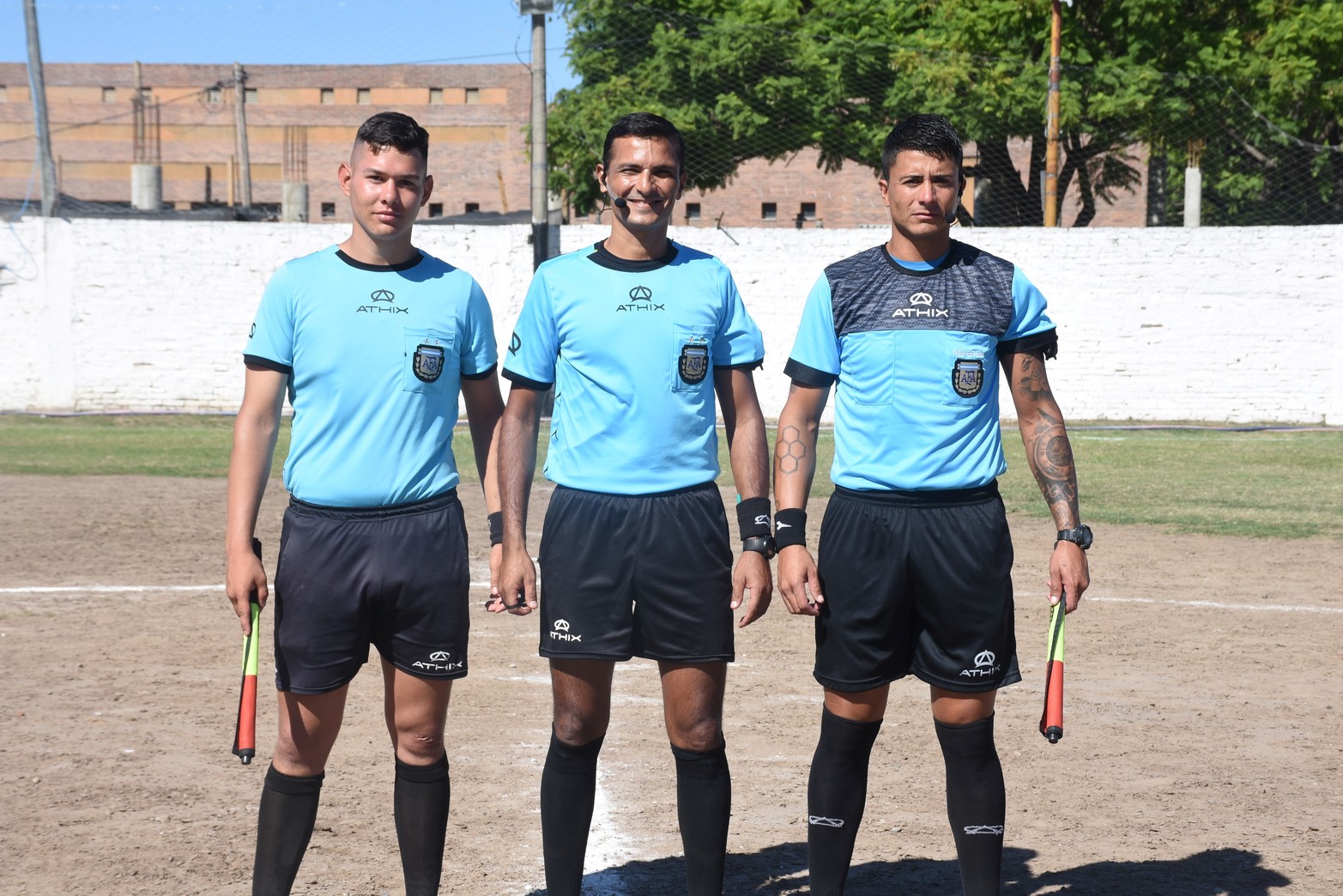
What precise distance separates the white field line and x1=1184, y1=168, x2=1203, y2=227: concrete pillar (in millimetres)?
16069

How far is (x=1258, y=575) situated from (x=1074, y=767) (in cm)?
462

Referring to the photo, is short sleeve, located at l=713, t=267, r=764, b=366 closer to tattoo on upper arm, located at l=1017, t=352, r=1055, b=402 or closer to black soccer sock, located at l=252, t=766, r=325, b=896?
tattoo on upper arm, located at l=1017, t=352, r=1055, b=402

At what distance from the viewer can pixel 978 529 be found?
3848 millimetres

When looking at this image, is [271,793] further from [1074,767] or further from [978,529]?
[1074,767]

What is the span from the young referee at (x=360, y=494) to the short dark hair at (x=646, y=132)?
20.2 inches

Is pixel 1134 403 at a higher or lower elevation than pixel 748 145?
lower

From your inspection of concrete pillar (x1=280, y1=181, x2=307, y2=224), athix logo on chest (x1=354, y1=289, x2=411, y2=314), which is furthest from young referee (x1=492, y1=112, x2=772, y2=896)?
concrete pillar (x1=280, y1=181, x2=307, y2=224)

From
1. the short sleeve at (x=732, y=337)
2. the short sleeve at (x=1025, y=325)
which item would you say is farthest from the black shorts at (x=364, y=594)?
the short sleeve at (x=1025, y=325)

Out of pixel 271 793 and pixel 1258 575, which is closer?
pixel 271 793

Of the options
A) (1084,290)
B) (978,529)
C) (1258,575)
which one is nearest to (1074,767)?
(978,529)

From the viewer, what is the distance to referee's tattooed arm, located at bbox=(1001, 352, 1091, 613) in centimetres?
393

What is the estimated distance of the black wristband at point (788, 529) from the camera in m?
3.93

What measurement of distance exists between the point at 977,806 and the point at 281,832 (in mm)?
1853

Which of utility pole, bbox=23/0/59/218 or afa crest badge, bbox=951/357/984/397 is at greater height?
utility pole, bbox=23/0/59/218
